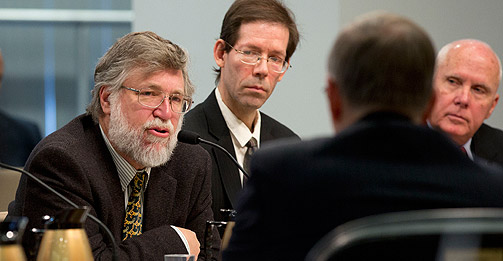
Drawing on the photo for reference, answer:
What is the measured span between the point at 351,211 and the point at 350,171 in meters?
0.06

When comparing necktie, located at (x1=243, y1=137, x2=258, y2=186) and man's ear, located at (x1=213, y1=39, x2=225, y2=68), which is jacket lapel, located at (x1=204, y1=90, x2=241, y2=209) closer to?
necktie, located at (x1=243, y1=137, x2=258, y2=186)

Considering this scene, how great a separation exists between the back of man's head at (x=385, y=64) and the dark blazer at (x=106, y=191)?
1.08 m

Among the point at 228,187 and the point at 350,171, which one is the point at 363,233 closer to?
the point at 350,171

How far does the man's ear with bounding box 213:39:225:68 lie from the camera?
3205mm

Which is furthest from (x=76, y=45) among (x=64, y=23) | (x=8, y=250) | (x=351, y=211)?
(x=351, y=211)

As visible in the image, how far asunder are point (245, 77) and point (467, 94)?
945 mm

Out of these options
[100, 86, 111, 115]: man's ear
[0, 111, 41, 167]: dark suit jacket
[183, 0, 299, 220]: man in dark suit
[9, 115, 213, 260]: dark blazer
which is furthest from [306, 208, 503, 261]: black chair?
[0, 111, 41, 167]: dark suit jacket

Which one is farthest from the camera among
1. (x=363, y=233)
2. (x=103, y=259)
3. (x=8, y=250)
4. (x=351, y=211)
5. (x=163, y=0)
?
(x=163, y=0)

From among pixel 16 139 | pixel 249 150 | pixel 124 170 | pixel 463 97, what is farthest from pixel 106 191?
pixel 16 139

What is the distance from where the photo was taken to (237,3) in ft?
10.6

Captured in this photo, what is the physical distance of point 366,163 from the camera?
1.07 m

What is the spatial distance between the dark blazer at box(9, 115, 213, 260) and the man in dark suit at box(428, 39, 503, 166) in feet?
3.42

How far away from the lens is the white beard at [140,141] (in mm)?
2316

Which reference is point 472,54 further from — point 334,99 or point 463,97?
point 334,99
